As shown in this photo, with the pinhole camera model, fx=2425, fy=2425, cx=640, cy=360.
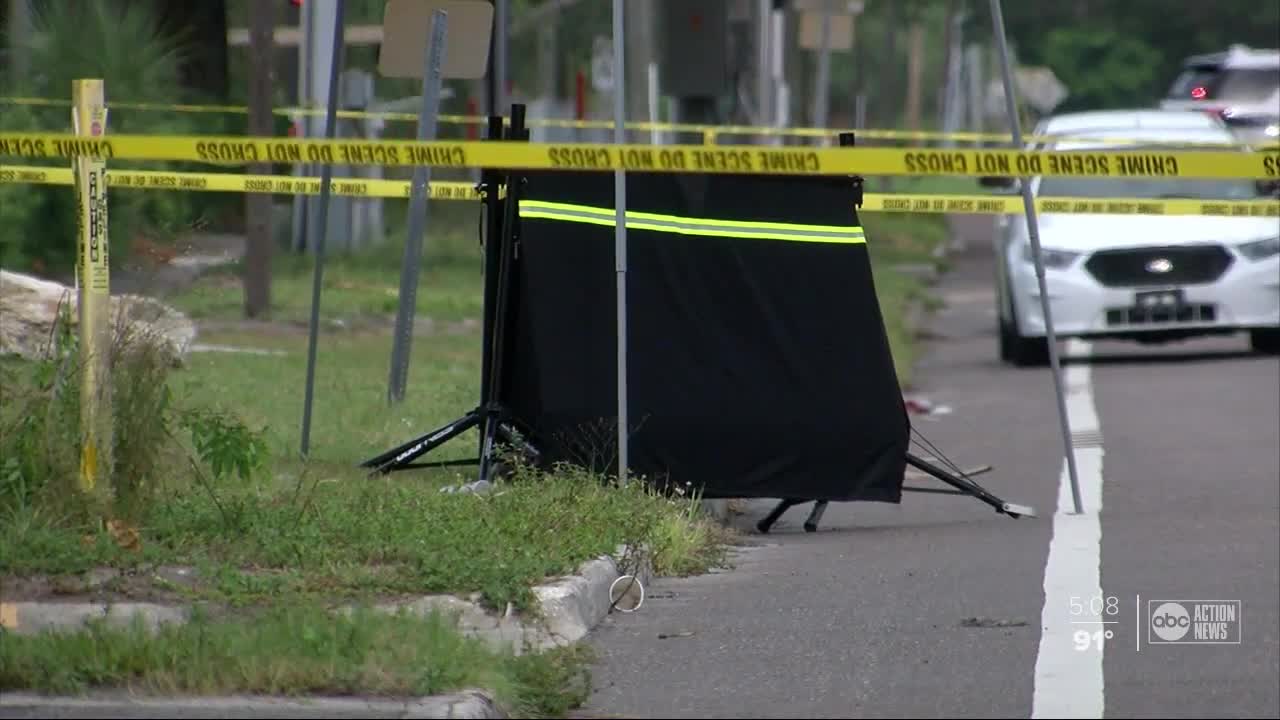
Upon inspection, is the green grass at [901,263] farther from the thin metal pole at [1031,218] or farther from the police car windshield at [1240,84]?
the police car windshield at [1240,84]

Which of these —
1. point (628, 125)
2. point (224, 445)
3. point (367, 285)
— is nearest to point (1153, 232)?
point (628, 125)

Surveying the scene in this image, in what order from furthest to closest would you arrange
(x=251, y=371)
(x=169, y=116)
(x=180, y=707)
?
1. (x=169, y=116)
2. (x=251, y=371)
3. (x=180, y=707)

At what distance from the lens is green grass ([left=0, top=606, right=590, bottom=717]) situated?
5.92 metres

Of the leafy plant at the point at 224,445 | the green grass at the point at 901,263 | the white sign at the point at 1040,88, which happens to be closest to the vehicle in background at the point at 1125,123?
the green grass at the point at 901,263

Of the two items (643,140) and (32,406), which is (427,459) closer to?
(32,406)

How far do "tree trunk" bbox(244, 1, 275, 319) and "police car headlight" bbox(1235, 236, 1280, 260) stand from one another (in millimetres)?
6835

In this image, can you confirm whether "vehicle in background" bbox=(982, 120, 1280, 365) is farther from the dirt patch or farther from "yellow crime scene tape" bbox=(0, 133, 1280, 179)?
the dirt patch

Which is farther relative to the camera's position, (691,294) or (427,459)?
(427,459)

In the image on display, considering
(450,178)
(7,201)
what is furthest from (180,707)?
(450,178)

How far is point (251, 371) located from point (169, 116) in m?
7.88

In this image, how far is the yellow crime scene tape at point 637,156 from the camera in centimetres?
737

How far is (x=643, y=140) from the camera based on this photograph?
2225cm

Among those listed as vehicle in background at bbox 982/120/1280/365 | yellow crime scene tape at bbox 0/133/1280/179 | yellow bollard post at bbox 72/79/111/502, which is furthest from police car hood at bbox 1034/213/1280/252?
yellow bollard post at bbox 72/79/111/502

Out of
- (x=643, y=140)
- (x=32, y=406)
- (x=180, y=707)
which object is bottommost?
(x=180, y=707)
